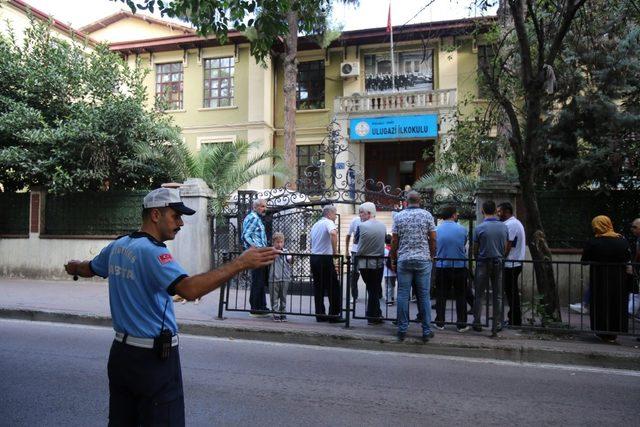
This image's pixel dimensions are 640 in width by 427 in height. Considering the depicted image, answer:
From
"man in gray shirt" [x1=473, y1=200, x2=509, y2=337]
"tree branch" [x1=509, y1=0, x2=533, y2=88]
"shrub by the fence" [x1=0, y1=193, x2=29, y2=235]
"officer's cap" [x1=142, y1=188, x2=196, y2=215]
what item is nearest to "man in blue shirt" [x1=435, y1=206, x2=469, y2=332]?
"man in gray shirt" [x1=473, y1=200, x2=509, y2=337]

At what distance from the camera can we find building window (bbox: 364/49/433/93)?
22969 mm

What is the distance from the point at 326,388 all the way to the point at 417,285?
225 cm

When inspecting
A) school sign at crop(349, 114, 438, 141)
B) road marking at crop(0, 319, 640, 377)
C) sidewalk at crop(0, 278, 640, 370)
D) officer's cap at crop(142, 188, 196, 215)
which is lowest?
road marking at crop(0, 319, 640, 377)

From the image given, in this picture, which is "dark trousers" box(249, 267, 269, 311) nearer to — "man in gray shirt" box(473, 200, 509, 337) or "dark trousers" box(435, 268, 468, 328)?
"dark trousers" box(435, 268, 468, 328)

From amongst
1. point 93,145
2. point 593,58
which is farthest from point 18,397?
point 593,58

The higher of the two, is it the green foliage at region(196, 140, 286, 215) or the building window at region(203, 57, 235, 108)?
the building window at region(203, 57, 235, 108)

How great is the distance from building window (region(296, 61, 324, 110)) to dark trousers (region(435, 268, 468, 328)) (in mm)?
17830

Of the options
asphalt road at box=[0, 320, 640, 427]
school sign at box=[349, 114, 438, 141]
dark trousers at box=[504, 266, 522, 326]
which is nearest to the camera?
asphalt road at box=[0, 320, 640, 427]

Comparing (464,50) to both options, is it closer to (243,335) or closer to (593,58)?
(593,58)

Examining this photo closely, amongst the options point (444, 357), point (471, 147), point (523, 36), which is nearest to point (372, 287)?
point (444, 357)

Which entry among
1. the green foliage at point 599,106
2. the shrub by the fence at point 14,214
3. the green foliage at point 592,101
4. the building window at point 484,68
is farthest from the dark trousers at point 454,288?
Result: the shrub by the fence at point 14,214

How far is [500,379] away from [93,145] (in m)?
11.0

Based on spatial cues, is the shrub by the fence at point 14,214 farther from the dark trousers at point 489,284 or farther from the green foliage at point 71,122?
the dark trousers at point 489,284

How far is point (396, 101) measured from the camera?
2191cm
